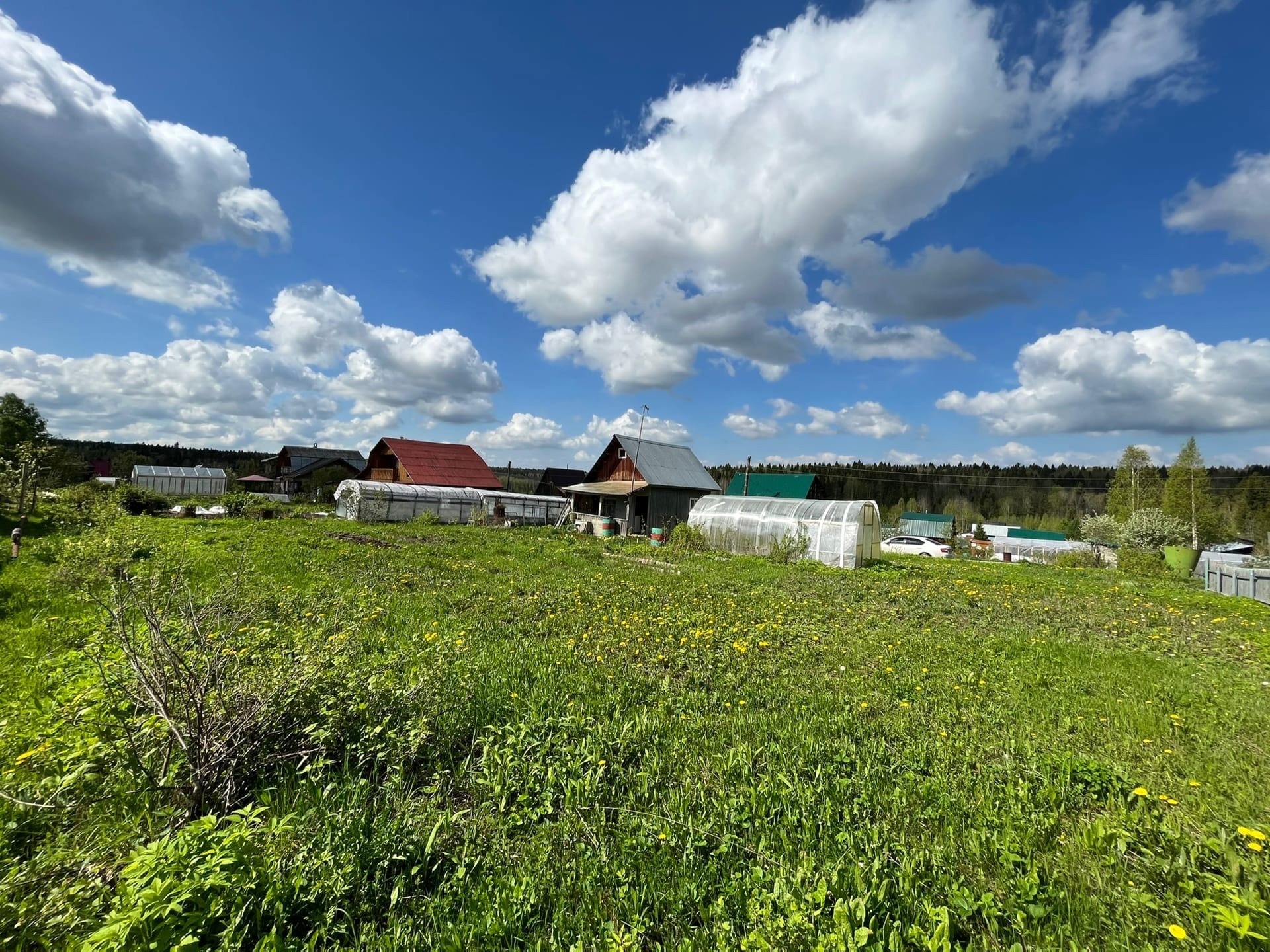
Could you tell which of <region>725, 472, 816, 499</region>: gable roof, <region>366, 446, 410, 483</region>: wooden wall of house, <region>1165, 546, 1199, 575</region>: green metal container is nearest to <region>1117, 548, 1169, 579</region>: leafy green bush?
<region>1165, 546, 1199, 575</region>: green metal container

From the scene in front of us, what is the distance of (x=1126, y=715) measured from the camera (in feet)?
16.3

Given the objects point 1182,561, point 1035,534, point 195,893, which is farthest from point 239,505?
point 1035,534

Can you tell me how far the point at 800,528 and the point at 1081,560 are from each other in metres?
17.8

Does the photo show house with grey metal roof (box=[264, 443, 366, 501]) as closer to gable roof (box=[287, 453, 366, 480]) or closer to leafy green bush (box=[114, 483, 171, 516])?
gable roof (box=[287, 453, 366, 480])

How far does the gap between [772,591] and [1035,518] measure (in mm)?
77973

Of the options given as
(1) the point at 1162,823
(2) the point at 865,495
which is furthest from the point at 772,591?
(2) the point at 865,495

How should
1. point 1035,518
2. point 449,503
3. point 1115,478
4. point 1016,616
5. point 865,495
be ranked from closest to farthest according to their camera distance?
point 1016,616
point 449,503
point 1115,478
point 1035,518
point 865,495

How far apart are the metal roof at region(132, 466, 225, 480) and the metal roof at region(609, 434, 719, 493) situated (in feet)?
144

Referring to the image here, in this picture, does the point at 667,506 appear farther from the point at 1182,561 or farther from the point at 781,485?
the point at 1182,561

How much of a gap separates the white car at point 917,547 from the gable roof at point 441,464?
3145 cm

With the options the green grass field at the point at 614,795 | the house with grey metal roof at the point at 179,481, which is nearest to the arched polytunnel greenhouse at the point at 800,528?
the green grass field at the point at 614,795

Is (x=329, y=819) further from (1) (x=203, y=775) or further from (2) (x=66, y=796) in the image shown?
(2) (x=66, y=796)

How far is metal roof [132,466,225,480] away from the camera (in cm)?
5091

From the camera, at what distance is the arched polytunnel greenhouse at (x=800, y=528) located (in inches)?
789
